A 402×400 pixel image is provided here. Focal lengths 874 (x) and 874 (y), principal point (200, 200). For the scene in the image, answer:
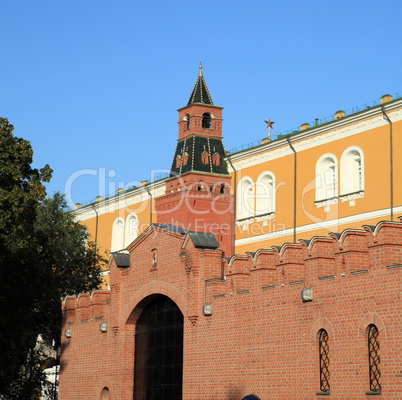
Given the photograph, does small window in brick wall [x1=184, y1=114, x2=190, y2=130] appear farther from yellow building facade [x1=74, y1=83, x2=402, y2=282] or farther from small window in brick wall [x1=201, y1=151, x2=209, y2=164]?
yellow building facade [x1=74, y1=83, x2=402, y2=282]

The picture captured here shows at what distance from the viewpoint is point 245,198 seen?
45.2 metres

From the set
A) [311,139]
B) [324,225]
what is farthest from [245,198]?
[324,225]

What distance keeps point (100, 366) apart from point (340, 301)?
11806 mm

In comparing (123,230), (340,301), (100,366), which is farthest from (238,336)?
(123,230)

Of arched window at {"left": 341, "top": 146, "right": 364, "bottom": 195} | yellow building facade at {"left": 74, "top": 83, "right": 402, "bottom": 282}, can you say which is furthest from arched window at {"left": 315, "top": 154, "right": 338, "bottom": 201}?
arched window at {"left": 341, "top": 146, "right": 364, "bottom": 195}

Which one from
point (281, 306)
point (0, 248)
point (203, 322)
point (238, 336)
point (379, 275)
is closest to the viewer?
point (379, 275)

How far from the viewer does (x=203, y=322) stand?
23.8m

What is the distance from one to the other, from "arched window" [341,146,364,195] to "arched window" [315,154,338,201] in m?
0.54

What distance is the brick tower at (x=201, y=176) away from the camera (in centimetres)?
4406

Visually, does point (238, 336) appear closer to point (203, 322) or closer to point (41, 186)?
point (203, 322)

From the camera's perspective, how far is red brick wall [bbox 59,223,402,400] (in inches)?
713

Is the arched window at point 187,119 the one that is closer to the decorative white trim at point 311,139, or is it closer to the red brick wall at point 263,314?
the decorative white trim at point 311,139

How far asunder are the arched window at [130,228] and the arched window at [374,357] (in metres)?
36.0

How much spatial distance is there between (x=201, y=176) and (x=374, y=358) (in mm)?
27046
